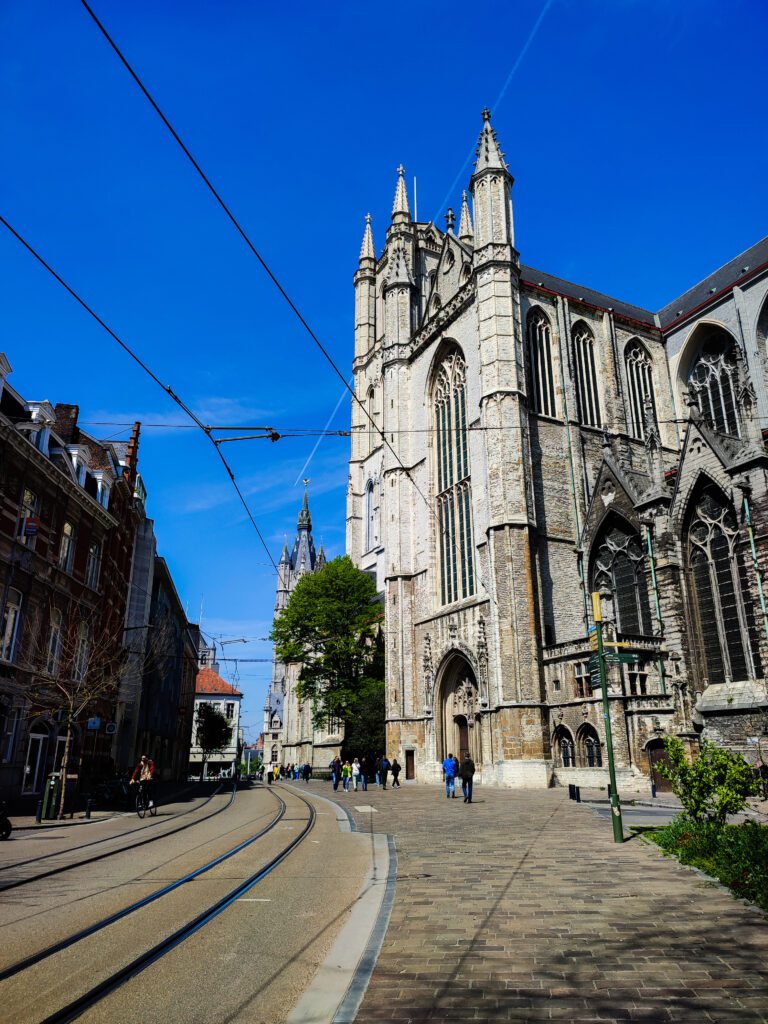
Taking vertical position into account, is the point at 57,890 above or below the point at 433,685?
below

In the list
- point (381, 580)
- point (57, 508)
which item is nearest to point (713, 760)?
point (57, 508)

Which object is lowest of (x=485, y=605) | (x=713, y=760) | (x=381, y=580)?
(x=713, y=760)

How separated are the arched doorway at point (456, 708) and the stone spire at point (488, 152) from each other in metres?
25.4

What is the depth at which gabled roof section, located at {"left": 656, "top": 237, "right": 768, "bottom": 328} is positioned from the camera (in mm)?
39000

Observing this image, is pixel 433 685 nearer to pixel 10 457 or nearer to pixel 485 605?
pixel 485 605

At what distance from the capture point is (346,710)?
42.3 meters

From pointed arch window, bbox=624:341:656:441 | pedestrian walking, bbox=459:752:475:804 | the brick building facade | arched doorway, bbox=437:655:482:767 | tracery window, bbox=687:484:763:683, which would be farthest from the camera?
pointed arch window, bbox=624:341:656:441

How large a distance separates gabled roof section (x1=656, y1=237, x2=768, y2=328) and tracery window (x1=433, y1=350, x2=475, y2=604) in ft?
46.3

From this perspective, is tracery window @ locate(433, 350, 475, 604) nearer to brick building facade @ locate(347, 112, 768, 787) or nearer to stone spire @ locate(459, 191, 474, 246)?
brick building facade @ locate(347, 112, 768, 787)

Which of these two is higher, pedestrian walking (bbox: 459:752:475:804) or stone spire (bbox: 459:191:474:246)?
stone spire (bbox: 459:191:474:246)

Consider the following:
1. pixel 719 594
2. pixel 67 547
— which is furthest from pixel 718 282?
pixel 67 547

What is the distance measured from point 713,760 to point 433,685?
26.5 m

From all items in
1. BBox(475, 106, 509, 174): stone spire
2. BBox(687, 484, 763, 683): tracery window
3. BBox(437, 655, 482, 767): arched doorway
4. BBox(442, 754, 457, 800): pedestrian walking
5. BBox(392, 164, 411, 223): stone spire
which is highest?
BBox(392, 164, 411, 223): stone spire

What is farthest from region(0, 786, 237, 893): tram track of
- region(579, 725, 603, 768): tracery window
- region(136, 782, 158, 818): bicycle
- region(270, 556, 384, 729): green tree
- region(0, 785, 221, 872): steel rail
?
region(270, 556, 384, 729): green tree
